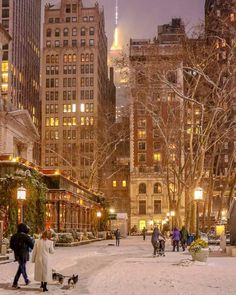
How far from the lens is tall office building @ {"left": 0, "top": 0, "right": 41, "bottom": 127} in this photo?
150m

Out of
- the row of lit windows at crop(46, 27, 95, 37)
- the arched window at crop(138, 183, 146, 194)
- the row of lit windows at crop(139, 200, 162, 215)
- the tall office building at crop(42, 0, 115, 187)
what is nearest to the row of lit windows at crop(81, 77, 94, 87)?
the tall office building at crop(42, 0, 115, 187)

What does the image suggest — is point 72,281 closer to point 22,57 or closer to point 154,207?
point 154,207

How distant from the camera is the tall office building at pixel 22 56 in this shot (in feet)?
492

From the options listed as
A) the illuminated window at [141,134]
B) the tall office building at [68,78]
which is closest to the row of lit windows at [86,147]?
the tall office building at [68,78]

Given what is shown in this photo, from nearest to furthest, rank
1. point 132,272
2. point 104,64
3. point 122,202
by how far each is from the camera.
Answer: point 132,272
point 122,202
point 104,64

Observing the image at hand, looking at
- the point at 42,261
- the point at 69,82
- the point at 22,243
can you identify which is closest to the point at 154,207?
the point at 69,82

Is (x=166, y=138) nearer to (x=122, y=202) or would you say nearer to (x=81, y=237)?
(x=81, y=237)

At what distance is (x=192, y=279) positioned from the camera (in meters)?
17.5

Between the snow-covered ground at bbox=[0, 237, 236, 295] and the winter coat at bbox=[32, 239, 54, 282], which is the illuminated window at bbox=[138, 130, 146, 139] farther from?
the winter coat at bbox=[32, 239, 54, 282]

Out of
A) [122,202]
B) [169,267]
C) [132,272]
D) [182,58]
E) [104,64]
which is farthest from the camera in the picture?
[104,64]

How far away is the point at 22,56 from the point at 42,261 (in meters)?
152

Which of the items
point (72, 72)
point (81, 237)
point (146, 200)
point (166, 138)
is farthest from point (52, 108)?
point (166, 138)

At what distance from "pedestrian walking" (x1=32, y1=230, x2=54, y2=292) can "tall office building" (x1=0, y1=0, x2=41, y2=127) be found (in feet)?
410

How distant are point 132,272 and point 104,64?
162049 mm
